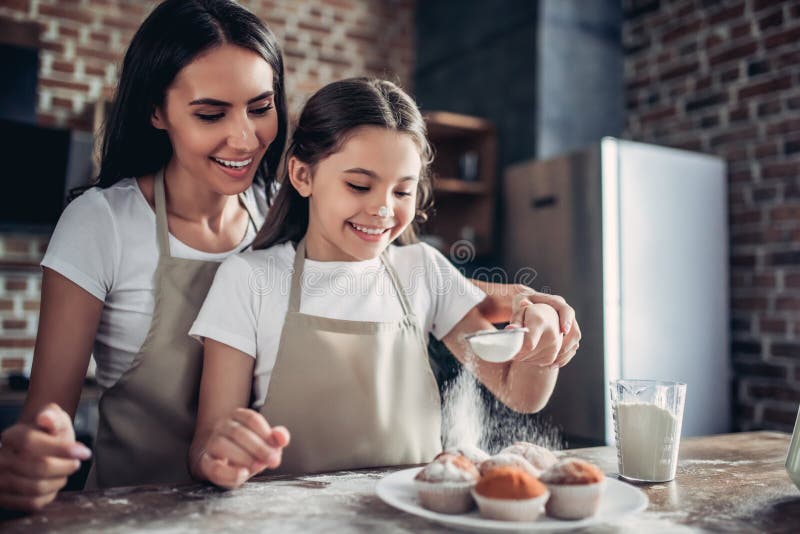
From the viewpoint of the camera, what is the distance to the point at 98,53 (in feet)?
11.2

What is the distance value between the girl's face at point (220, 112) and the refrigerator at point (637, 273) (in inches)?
72.3

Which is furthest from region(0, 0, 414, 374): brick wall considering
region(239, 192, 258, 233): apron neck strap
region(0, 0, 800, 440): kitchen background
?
region(239, 192, 258, 233): apron neck strap

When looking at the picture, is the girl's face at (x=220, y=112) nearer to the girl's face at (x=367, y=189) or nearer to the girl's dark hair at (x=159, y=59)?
the girl's dark hair at (x=159, y=59)

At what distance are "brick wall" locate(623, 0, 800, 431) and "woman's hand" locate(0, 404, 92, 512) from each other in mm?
2741

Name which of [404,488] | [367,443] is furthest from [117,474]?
[404,488]

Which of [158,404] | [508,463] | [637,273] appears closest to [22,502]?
[158,404]

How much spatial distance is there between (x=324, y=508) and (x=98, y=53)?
3182mm

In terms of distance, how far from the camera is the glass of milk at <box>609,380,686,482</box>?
101 cm

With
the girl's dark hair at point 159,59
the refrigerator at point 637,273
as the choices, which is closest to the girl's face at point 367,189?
the girl's dark hair at point 159,59

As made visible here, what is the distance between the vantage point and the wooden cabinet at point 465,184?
356cm

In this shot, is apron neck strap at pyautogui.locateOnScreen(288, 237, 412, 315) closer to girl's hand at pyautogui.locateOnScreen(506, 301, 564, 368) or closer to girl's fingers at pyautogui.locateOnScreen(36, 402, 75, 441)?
girl's hand at pyautogui.locateOnScreen(506, 301, 564, 368)

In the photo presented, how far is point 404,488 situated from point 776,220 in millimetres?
2540

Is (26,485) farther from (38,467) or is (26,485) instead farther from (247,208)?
(247,208)

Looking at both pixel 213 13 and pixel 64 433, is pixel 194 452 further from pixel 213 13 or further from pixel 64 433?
pixel 213 13
